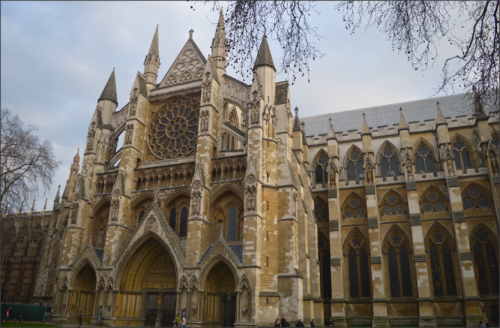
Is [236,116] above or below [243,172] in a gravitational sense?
above

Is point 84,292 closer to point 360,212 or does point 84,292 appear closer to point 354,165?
point 360,212

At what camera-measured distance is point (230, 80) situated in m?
27.6

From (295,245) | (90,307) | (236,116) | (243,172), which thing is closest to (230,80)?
(236,116)

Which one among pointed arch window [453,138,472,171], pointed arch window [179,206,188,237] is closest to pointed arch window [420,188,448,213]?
pointed arch window [453,138,472,171]

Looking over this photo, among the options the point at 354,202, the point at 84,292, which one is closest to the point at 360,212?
the point at 354,202

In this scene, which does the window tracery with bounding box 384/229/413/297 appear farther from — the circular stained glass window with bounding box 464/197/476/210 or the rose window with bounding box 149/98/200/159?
the rose window with bounding box 149/98/200/159

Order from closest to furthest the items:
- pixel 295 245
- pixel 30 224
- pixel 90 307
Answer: pixel 295 245, pixel 90 307, pixel 30 224

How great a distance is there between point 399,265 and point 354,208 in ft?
17.6

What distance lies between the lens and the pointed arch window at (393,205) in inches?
1161

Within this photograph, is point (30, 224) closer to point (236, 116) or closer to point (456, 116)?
point (236, 116)

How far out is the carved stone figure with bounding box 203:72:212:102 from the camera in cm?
2600

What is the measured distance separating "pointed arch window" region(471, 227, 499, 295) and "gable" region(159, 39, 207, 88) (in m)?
23.1

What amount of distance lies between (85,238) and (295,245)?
14487 millimetres

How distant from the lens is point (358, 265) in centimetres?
2936
